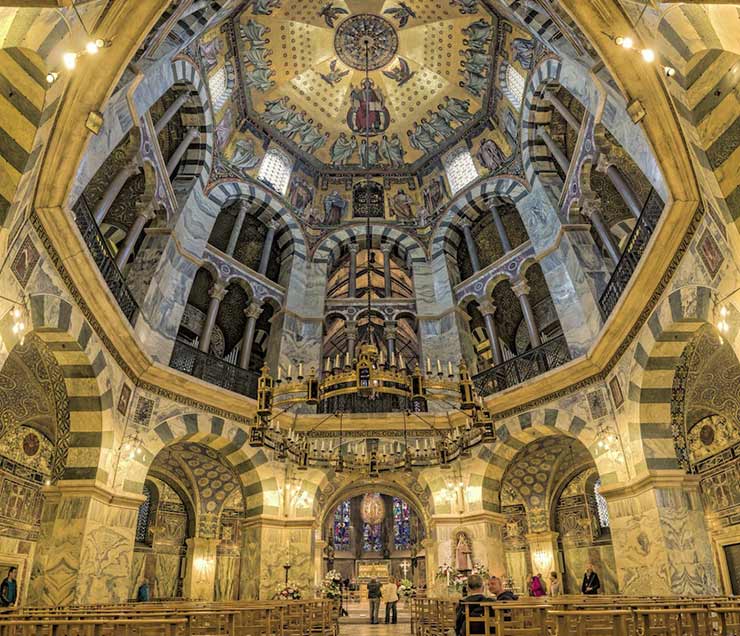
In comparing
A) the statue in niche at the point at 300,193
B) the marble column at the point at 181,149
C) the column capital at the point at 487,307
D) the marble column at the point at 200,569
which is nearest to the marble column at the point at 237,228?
the statue in niche at the point at 300,193

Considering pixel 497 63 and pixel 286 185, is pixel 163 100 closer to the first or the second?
pixel 286 185

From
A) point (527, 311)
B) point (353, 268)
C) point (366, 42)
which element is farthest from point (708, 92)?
point (366, 42)

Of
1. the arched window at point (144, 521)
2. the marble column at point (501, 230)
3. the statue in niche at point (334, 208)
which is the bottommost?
the arched window at point (144, 521)

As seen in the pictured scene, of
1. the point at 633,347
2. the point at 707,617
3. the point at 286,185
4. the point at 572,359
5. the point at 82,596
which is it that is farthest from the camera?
the point at 286,185

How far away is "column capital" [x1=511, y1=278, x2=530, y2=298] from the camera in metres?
15.7

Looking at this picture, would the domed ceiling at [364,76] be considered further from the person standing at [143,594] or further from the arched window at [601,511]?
the person standing at [143,594]

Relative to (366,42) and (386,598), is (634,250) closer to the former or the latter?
(386,598)

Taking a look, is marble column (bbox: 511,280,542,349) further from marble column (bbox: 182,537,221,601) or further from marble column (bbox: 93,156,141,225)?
marble column (bbox: 182,537,221,601)

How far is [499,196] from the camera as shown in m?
17.6

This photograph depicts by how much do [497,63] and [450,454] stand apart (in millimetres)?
12386

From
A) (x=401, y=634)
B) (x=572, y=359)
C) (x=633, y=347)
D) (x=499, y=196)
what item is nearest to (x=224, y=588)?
(x=401, y=634)

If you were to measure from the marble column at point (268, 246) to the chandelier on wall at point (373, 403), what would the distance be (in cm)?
479

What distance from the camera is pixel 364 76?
64.7 feet

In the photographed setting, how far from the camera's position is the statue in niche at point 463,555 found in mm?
13445
